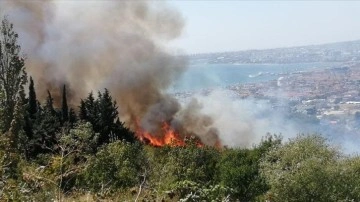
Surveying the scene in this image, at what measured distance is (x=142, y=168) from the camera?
27.3 metres

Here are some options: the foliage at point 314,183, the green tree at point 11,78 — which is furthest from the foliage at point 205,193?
the green tree at point 11,78

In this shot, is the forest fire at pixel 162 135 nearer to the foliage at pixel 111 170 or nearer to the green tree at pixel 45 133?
the green tree at pixel 45 133

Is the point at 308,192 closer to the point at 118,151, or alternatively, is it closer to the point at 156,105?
the point at 118,151

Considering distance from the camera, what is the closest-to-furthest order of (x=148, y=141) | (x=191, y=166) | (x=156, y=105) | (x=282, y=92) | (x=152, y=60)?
(x=191, y=166)
(x=148, y=141)
(x=156, y=105)
(x=152, y=60)
(x=282, y=92)

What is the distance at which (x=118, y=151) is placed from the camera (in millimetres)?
25656

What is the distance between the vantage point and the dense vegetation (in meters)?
19.4

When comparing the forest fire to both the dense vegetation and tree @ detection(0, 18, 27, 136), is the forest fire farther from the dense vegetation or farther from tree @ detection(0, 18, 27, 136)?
tree @ detection(0, 18, 27, 136)

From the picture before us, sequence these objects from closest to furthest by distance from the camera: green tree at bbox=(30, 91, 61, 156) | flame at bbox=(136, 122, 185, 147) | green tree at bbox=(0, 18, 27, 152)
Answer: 1. green tree at bbox=(0, 18, 27, 152)
2. green tree at bbox=(30, 91, 61, 156)
3. flame at bbox=(136, 122, 185, 147)

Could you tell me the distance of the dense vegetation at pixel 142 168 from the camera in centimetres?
1942

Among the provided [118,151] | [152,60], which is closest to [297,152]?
[118,151]

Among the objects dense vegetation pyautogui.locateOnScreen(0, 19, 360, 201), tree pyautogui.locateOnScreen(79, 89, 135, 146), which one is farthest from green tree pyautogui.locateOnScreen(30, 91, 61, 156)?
tree pyautogui.locateOnScreen(79, 89, 135, 146)

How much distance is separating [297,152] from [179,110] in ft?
132

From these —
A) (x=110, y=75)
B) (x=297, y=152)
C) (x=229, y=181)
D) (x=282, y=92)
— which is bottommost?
(x=282, y=92)

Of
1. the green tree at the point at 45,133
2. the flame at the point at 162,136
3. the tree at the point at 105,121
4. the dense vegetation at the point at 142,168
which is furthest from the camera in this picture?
the flame at the point at 162,136
